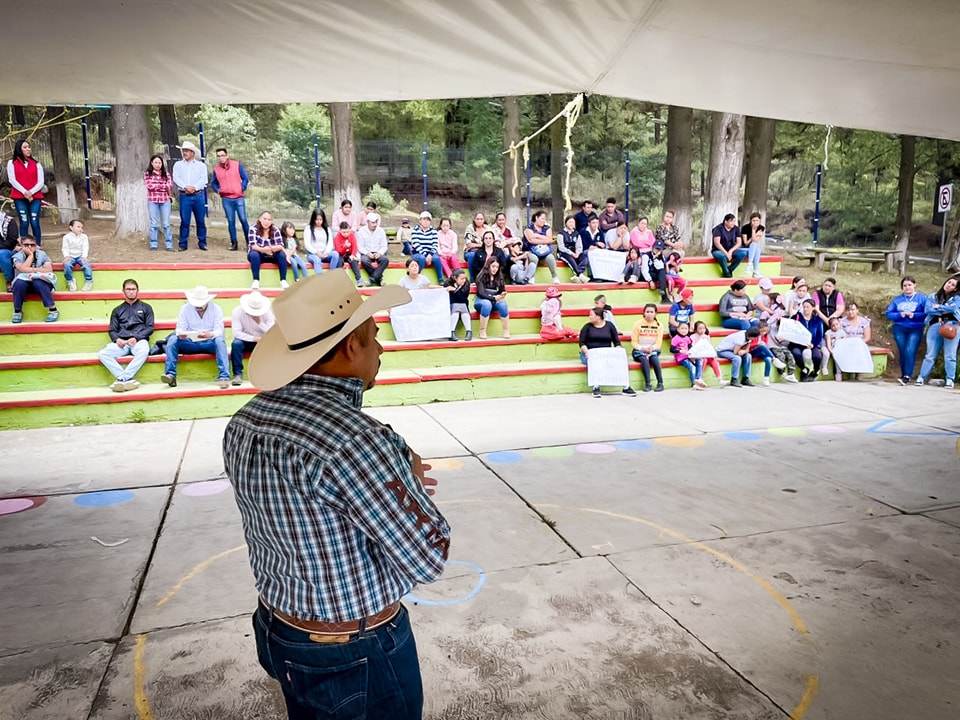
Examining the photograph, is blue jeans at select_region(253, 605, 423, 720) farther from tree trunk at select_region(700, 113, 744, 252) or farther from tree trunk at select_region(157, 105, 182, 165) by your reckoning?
tree trunk at select_region(157, 105, 182, 165)

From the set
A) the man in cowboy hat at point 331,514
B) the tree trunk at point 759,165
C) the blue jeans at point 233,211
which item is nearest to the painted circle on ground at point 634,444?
the man in cowboy hat at point 331,514

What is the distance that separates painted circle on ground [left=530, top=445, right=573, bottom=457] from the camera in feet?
20.9

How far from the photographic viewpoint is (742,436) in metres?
7.11

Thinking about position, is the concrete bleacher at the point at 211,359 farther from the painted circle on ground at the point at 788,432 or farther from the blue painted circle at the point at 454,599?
the blue painted circle at the point at 454,599

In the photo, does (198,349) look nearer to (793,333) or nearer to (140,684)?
(140,684)

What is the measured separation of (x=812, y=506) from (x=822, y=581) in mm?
1285

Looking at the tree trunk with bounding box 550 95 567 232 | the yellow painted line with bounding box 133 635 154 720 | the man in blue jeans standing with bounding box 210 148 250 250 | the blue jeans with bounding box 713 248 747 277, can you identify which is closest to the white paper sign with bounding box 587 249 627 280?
the blue jeans with bounding box 713 248 747 277

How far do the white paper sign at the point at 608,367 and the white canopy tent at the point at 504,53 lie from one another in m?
6.47

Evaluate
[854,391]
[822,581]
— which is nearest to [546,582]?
[822,581]

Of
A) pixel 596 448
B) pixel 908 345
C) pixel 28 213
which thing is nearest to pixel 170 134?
pixel 28 213

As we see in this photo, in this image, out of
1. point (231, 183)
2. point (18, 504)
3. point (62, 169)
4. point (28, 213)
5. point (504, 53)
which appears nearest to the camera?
point (504, 53)

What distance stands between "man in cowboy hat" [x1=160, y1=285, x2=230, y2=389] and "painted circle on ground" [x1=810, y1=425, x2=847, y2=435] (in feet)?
21.4

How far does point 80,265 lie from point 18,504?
5.82m

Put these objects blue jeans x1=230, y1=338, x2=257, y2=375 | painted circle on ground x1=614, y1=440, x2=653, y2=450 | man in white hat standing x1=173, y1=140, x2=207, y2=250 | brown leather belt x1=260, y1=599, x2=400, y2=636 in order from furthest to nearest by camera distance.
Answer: man in white hat standing x1=173, y1=140, x2=207, y2=250 → blue jeans x1=230, y1=338, x2=257, y2=375 → painted circle on ground x1=614, y1=440, x2=653, y2=450 → brown leather belt x1=260, y1=599, x2=400, y2=636
